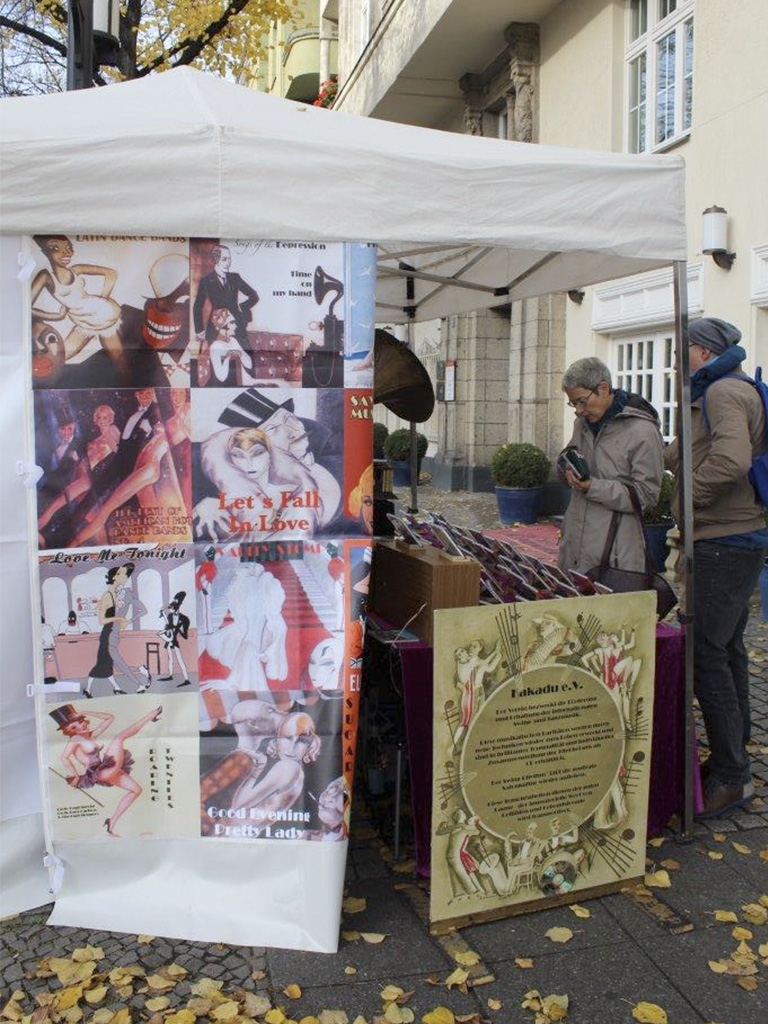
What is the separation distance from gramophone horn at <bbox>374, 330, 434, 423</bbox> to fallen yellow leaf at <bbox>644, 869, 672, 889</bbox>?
252cm

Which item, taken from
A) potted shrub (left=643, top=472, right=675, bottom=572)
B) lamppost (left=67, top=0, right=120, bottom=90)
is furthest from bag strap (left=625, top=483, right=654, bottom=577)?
lamppost (left=67, top=0, right=120, bottom=90)

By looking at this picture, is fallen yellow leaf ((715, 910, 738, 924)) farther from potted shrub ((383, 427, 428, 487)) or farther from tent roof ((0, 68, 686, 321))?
potted shrub ((383, 427, 428, 487))

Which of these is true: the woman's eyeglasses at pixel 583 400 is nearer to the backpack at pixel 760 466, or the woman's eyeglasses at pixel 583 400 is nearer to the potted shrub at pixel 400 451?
the backpack at pixel 760 466

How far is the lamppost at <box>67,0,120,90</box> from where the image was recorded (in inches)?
246

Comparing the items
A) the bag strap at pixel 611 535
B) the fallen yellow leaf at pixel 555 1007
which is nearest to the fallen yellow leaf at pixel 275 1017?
the fallen yellow leaf at pixel 555 1007

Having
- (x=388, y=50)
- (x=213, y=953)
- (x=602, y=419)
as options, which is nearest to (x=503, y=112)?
(x=388, y=50)

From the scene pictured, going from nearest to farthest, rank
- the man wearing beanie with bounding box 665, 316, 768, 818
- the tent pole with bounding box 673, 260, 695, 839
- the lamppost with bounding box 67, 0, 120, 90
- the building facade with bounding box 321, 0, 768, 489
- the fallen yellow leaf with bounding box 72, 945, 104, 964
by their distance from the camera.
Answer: the fallen yellow leaf with bounding box 72, 945, 104, 964
the tent pole with bounding box 673, 260, 695, 839
the man wearing beanie with bounding box 665, 316, 768, 818
the lamppost with bounding box 67, 0, 120, 90
the building facade with bounding box 321, 0, 768, 489

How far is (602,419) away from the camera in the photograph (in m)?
4.00

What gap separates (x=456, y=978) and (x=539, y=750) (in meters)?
0.74

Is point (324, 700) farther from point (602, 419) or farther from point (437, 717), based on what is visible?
point (602, 419)

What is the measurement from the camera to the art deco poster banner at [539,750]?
3.01 metres

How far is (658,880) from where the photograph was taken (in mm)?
3430

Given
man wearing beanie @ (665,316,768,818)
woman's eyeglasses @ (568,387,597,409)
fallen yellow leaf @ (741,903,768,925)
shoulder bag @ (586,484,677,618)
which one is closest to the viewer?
fallen yellow leaf @ (741,903,768,925)

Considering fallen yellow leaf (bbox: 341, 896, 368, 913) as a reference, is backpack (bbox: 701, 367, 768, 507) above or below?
above
